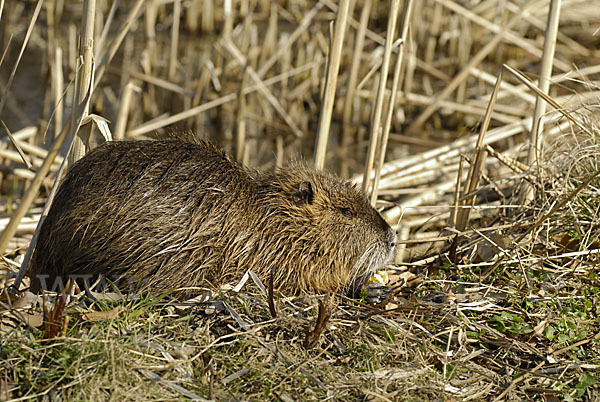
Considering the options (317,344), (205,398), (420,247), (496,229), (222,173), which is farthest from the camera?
(420,247)

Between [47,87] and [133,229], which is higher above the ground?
[133,229]

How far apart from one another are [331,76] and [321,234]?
0.81 meters

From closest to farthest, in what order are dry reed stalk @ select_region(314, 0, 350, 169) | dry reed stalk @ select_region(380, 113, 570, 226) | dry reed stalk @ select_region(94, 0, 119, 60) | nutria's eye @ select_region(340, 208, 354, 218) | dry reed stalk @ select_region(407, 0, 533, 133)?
dry reed stalk @ select_region(94, 0, 119, 60)
nutria's eye @ select_region(340, 208, 354, 218)
dry reed stalk @ select_region(314, 0, 350, 169)
dry reed stalk @ select_region(380, 113, 570, 226)
dry reed stalk @ select_region(407, 0, 533, 133)

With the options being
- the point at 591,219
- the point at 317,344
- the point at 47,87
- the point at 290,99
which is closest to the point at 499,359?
the point at 317,344

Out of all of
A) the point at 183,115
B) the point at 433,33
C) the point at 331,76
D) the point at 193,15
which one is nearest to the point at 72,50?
the point at 183,115

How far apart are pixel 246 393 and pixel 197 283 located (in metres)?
0.63

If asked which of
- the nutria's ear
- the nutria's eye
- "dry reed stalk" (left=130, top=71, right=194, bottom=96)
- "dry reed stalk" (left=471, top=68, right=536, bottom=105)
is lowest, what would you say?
"dry reed stalk" (left=130, top=71, right=194, bottom=96)

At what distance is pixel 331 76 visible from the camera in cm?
337

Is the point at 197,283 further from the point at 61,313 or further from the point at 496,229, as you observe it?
the point at 496,229

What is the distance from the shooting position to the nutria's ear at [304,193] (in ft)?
9.70

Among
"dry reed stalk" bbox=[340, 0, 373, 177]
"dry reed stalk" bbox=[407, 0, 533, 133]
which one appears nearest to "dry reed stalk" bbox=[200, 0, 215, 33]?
"dry reed stalk" bbox=[340, 0, 373, 177]

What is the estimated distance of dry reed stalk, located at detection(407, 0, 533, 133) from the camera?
5598 mm

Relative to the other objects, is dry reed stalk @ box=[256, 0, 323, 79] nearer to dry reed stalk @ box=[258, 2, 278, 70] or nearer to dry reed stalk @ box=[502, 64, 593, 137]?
dry reed stalk @ box=[258, 2, 278, 70]

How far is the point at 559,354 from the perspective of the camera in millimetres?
2541
